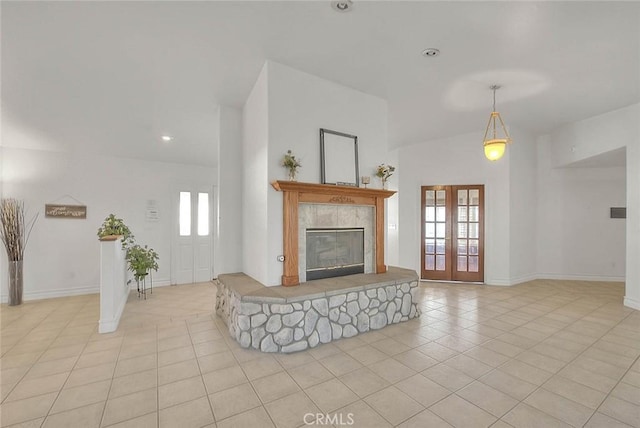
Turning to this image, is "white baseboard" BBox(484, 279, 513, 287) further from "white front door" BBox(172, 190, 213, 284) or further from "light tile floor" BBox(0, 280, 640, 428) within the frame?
"white front door" BBox(172, 190, 213, 284)

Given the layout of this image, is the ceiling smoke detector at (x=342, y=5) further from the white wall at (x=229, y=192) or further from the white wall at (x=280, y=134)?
the white wall at (x=229, y=192)

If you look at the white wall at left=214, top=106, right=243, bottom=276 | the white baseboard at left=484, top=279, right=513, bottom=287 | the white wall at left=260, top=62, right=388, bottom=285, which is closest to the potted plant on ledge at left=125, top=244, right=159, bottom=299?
the white wall at left=214, top=106, right=243, bottom=276

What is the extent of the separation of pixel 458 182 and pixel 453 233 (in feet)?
3.54

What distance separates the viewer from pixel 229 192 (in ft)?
13.3

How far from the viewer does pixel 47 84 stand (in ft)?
10.4

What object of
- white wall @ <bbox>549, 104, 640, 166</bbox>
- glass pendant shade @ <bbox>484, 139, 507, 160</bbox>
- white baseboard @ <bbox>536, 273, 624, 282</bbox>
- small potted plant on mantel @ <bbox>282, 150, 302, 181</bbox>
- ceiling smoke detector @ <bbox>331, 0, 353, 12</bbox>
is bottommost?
white baseboard @ <bbox>536, 273, 624, 282</bbox>

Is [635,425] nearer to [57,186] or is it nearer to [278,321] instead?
[278,321]

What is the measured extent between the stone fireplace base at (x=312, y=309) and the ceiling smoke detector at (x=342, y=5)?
2544 millimetres

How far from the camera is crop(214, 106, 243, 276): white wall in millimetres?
3941

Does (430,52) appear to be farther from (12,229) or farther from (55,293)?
(55,293)

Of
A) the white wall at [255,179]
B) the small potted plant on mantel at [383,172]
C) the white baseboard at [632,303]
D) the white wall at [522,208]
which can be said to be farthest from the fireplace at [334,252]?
the white baseboard at [632,303]

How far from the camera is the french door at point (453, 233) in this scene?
19.1ft

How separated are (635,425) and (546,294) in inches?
142

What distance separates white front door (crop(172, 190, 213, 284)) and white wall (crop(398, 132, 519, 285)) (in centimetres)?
444
